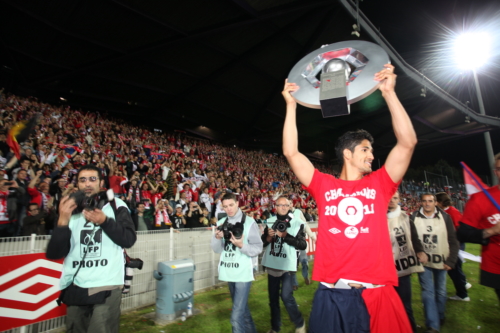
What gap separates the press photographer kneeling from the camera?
2633 mm

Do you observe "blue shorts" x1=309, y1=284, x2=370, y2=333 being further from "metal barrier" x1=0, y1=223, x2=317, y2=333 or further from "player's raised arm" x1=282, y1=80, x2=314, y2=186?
"metal barrier" x1=0, y1=223, x2=317, y2=333

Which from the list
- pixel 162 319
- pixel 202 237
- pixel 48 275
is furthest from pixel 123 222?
pixel 202 237

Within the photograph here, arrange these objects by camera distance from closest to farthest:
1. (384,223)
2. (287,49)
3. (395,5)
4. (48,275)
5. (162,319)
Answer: (384,223), (48,275), (162,319), (395,5), (287,49)

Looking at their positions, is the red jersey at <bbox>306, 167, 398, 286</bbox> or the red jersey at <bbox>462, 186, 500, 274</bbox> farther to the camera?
the red jersey at <bbox>462, 186, 500, 274</bbox>

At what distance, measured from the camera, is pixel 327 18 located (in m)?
15.2

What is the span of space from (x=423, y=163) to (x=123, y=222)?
44798mm

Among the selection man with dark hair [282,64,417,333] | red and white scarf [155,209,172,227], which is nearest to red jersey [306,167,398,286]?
man with dark hair [282,64,417,333]

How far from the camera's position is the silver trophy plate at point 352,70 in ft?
6.94

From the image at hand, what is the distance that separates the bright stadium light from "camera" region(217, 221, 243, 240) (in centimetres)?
1695

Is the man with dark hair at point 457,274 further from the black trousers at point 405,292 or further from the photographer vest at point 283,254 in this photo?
the photographer vest at point 283,254

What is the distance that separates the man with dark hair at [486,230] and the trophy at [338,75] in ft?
6.29

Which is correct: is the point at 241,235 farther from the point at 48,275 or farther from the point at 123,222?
the point at 48,275

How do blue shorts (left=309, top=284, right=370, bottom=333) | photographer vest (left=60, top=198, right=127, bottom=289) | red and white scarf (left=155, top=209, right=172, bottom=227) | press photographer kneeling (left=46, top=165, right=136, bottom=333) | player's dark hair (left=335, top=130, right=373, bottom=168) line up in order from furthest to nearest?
red and white scarf (left=155, top=209, right=172, bottom=227), photographer vest (left=60, top=198, right=127, bottom=289), press photographer kneeling (left=46, top=165, right=136, bottom=333), player's dark hair (left=335, top=130, right=373, bottom=168), blue shorts (left=309, top=284, right=370, bottom=333)

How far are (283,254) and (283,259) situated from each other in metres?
0.08
